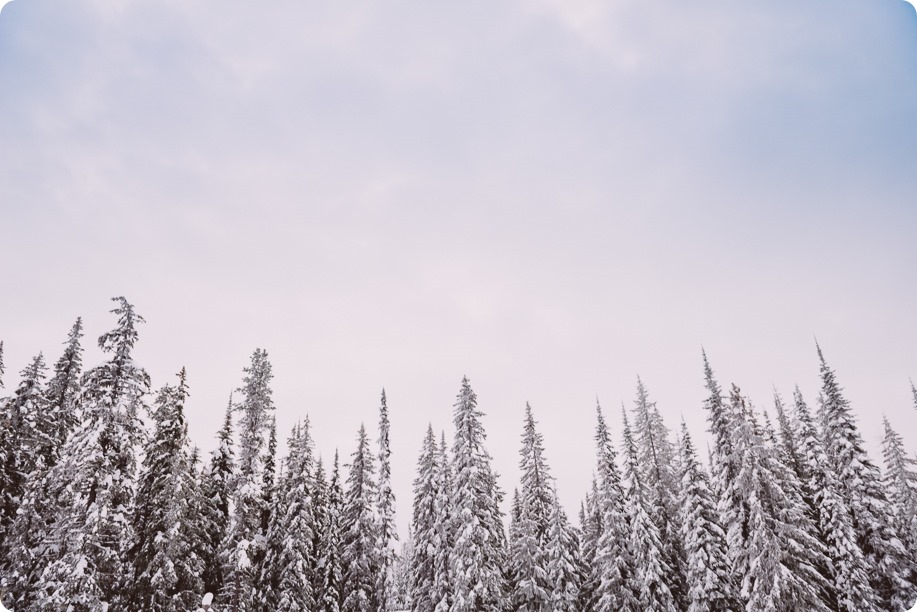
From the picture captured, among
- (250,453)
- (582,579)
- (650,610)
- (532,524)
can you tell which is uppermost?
(250,453)

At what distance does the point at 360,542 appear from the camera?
44094 mm

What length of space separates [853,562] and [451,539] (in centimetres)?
2564

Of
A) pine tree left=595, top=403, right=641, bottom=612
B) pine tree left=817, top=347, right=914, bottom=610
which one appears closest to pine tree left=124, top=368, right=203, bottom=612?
pine tree left=595, top=403, right=641, bottom=612

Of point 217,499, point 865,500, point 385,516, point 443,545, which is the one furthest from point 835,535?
point 217,499

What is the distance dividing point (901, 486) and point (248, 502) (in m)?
53.4

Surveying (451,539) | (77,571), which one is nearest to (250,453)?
(77,571)

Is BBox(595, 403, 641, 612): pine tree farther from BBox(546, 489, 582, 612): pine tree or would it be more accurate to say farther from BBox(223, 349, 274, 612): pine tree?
BBox(223, 349, 274, 612): pine tree

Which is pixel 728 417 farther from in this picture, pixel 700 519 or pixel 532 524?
pixel 532 524

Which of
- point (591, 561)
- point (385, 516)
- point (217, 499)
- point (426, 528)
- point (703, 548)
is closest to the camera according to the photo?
point (217, 499)

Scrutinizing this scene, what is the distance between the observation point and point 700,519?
1492 inches

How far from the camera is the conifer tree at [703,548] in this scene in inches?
1435

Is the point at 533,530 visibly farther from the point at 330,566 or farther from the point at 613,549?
the point at 330,566

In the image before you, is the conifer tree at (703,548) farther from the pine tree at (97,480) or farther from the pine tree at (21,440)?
the pine tree at (21,440)

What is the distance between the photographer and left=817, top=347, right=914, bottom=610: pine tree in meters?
33.9
